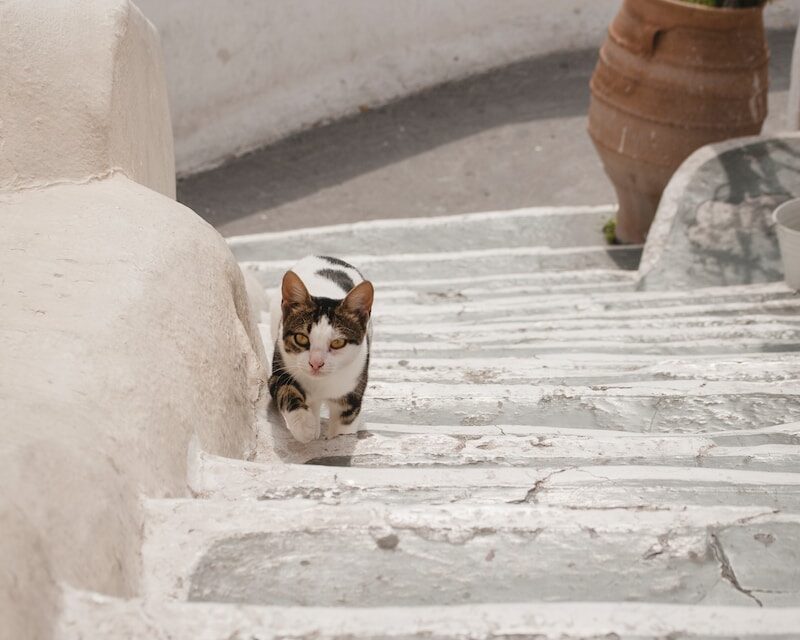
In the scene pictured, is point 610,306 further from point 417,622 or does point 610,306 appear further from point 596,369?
point 417,622

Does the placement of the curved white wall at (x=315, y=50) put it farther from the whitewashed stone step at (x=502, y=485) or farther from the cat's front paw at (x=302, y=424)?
the whitewashed stone step at (x=502, y=485)

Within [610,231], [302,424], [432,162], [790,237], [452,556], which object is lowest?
[432,162]

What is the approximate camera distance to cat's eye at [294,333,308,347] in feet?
8.09

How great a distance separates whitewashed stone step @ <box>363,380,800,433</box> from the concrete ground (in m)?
3.72

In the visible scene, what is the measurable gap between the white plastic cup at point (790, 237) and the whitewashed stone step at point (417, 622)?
8.77 feet

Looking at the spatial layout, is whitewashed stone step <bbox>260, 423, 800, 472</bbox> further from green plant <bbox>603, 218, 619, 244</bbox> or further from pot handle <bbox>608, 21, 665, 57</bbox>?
green plant <bbox>603, 218, 619, 244</bbox>

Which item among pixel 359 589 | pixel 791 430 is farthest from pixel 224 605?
pixel 791 430

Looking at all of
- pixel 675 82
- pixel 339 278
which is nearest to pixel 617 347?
pixel 339 278

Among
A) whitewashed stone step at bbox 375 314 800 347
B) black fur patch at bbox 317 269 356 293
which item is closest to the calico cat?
black fur patch at bbox 317 269 356 293

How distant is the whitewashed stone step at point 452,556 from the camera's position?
1.45 metres

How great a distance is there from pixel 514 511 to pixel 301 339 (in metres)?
1.01

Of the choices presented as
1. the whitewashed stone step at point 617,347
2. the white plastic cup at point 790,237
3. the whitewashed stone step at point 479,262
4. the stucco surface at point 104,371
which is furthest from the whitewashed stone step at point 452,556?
the whitewashed stone step at point 479,262

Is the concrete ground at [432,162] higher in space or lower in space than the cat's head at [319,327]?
lower

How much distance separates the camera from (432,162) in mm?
6977
